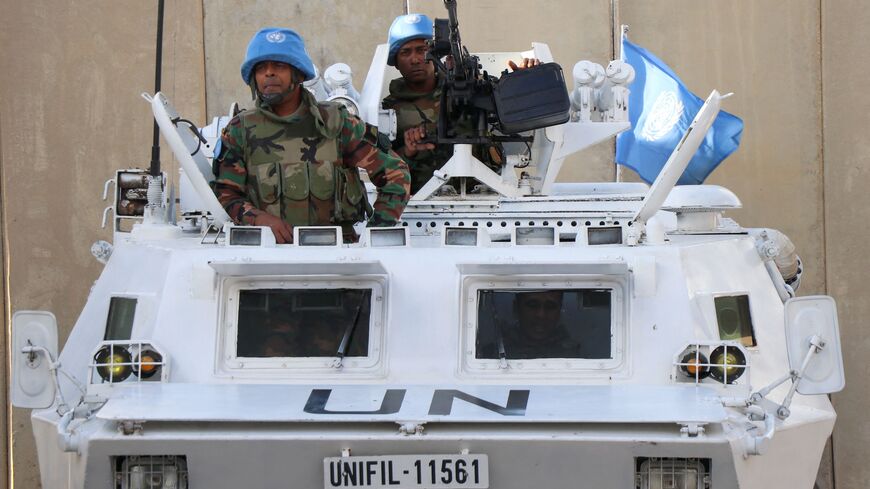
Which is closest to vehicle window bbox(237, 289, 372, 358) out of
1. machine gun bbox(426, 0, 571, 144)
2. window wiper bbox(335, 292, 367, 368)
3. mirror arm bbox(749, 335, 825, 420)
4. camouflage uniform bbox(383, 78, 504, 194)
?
window wiper bbox(335, 292, 367, 368)

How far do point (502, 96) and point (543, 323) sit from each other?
6.14 ft

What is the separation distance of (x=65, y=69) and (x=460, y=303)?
6044 mm

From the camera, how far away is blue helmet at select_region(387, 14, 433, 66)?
9.28m

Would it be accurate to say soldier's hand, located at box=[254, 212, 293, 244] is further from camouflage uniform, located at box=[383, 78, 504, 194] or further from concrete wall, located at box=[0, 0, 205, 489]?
concrete wall, located at box=[0, 0, 205, 489]

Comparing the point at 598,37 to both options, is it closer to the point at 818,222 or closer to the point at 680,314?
the point at 818,222

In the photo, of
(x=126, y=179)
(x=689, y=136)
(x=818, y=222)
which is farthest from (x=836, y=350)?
(x=818, y=222)

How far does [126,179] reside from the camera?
27.9 ft

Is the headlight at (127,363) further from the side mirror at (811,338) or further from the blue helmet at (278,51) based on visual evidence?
the side mirror at (811,338)

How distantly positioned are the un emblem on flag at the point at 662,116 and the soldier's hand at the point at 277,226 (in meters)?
5.05

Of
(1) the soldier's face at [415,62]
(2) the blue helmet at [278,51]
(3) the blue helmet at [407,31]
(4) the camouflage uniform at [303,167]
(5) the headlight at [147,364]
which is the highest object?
(3) the blue helmet at [407,31]

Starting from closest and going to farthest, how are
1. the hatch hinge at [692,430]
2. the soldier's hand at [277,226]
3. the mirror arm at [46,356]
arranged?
the hatch hinge at [692,430] → the mirror arm at [46,356] → the soldier's hand at [277,226]

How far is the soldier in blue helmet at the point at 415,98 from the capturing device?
9.08m

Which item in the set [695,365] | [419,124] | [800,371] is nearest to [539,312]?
[695,365]

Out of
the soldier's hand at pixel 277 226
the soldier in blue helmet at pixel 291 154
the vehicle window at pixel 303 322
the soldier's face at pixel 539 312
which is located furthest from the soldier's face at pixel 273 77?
the soldier's face at pixel 539 312
